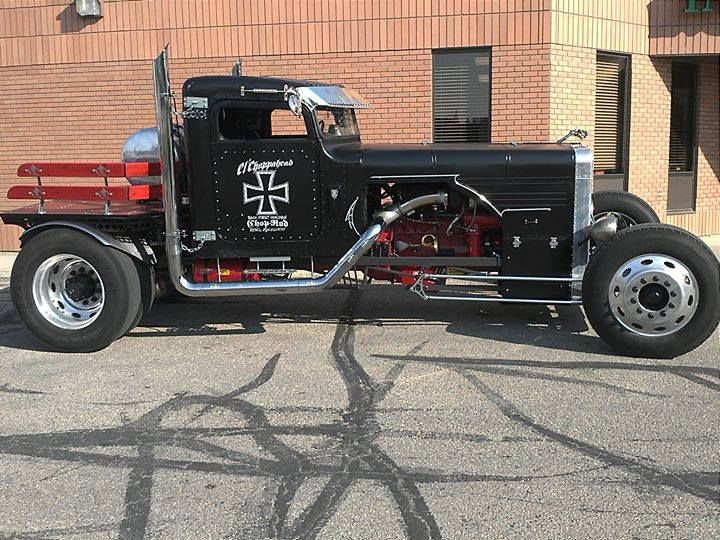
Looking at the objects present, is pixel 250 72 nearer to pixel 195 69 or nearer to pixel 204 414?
pixel 195 69

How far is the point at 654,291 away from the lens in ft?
17.9

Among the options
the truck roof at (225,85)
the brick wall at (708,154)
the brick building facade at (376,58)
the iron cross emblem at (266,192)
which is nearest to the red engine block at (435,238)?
the iron cross emblem at (266,192)

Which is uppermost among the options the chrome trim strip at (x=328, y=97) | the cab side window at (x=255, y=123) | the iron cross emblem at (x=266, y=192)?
the chrome trim strip at (x=328, y=97)

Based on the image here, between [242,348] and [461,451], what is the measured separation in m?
2.60

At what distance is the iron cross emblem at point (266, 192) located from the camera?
596 centimetres

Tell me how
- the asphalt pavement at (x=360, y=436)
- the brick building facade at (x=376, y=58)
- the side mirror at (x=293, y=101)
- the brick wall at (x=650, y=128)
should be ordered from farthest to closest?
the brick wall at (x=650, y=128) → the brick building facade at (x=376, y=58) → the side mirror at (x=293, y=101) → the asphalt pavement at (x=360, y=436)

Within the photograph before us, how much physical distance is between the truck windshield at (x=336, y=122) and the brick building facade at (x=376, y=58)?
268 centimetres

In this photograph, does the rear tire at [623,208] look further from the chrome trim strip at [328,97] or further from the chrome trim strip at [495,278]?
the chrome trim strip at [328,97]

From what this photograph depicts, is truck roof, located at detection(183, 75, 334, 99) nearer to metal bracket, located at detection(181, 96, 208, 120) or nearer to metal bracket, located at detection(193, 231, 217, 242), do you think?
metal bracket, located at detection(181, 96, 208, 120)

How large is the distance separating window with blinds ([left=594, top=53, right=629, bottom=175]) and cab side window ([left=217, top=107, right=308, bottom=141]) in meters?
6.11

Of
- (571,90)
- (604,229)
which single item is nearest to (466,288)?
(604,229)

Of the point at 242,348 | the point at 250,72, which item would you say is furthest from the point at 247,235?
the point at 250,72

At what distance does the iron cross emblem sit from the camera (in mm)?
5965

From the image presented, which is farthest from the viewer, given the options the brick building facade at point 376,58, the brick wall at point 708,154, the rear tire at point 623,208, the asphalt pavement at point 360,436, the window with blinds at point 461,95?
the brick wall at point 708,154
